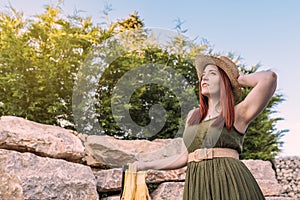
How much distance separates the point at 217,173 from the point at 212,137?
6.6 inches

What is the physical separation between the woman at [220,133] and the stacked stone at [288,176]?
349cm

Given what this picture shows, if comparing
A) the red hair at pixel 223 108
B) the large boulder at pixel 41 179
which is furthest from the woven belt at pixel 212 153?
the large boulder at pixel 41 179

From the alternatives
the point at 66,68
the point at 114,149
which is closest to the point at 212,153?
the point at 114,149

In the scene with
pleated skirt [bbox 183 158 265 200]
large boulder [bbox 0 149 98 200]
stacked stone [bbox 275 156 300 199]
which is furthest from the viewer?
stacked stone [bbox 275 156 300 199]

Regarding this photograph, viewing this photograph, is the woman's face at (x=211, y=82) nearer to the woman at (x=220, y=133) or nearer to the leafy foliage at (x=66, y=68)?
the woman at (x=220, y=133)

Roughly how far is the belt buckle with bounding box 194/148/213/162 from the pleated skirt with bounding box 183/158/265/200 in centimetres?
2

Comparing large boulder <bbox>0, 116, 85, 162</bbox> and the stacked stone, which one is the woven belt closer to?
large boulder <bbox>0, 116, 85, 162</bbox>

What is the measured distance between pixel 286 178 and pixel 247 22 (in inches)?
82.3

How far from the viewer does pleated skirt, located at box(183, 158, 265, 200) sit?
178cm

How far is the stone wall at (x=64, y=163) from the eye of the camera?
3.07 meters

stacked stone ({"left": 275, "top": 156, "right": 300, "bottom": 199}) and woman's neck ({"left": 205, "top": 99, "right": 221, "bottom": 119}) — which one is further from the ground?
woman's neck ({"left": 205, "top": 99, "right": 221, "bottom": 119})

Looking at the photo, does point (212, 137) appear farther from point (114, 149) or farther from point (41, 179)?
point (41, 179)

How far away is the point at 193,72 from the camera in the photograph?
3072 mm

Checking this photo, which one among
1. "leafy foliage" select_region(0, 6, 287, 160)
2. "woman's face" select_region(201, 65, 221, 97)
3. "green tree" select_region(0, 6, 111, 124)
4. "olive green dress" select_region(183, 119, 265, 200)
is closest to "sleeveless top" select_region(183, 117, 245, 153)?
"olive green dress" select_region(183, 119, 265, 200)
